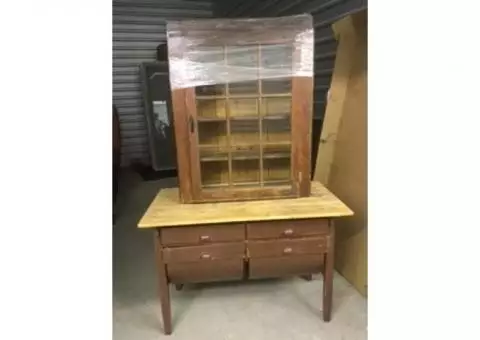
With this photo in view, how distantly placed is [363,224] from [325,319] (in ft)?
1.76

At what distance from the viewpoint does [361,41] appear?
2.31 meters

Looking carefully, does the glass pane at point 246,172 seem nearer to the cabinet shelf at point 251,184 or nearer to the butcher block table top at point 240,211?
the cabinet shelf at point 251,184

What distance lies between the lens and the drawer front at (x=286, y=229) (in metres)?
1.86

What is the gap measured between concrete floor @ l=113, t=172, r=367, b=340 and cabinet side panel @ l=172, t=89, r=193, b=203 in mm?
613

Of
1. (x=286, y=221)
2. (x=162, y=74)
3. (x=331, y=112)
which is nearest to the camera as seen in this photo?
(x=286, y=221)

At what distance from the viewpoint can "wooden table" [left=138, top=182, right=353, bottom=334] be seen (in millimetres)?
1831

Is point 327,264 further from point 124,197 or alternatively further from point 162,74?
point 162,74

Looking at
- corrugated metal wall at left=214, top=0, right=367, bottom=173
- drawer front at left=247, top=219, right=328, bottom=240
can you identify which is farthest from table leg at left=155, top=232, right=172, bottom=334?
corrugated metal wall at left=214, top=0, right=367, bottom=173

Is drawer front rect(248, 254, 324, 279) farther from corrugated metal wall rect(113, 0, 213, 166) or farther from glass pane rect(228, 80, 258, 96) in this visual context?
corrugated metal wall rect(113, 0, 213, 166)

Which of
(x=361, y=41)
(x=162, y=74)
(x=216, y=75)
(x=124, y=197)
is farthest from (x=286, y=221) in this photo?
(x=162, y=74)

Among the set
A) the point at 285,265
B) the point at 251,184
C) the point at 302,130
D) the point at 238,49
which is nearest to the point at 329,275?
the point at 285,265

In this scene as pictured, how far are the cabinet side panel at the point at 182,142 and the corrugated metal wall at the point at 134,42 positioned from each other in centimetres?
317
